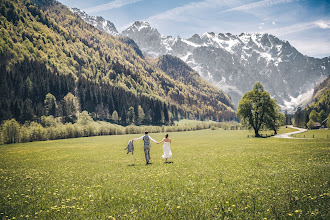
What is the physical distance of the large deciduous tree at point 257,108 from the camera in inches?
3046

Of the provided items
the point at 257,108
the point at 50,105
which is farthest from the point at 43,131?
the point at 257,108

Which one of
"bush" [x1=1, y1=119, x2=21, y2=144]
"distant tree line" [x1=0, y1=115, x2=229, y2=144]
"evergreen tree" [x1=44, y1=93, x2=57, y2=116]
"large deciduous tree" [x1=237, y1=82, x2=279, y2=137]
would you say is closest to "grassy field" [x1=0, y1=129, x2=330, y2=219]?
"large deciduous tree" [x1=237, y1=82, x2=279, y2=137]

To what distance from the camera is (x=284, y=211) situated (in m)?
9.93

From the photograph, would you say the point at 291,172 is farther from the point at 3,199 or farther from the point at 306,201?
the point at 3,199

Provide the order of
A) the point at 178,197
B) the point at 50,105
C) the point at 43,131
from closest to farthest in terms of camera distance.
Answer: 1. the point at 178,197
2. the point at 43,131
3. the point at 50,105

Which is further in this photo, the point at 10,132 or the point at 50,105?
the point at 50,105

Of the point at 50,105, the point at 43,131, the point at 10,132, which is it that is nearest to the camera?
the point at 10,132

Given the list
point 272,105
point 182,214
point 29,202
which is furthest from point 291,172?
point 272,105

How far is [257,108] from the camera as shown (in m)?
78.4

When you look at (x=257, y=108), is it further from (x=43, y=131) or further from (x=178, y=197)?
(x=43, y=131)

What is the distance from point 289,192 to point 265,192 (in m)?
1.43

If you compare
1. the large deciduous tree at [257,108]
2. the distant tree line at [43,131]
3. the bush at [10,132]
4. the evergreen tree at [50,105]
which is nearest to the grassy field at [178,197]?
the large deciduous tree at [257,108]

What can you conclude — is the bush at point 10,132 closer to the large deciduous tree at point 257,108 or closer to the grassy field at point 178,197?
the grassy field at point 178,197

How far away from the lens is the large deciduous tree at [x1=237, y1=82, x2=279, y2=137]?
77.4m
